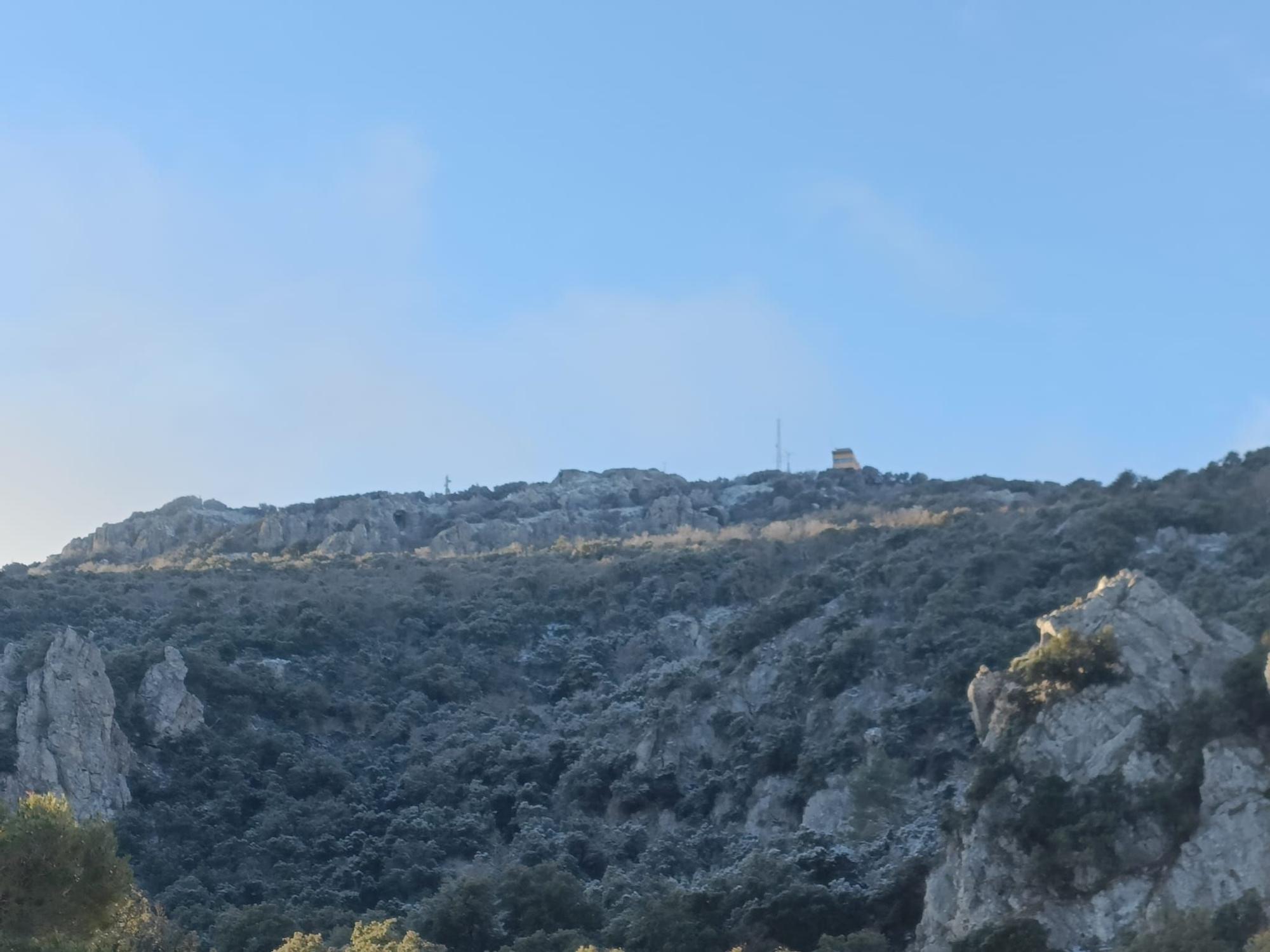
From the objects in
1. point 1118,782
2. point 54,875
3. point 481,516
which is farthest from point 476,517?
point 54,875

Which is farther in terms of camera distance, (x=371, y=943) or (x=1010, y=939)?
(x=1010, y=939)

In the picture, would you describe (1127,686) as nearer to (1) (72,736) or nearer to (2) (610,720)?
(2) (610,720)

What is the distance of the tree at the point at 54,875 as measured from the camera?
58.4ft

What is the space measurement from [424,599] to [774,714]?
1875 centimetres

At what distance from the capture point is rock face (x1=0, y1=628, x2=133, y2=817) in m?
38.9

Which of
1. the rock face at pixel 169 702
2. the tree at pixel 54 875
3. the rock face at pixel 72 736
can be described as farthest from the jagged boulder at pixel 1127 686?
the rock face at pixel 169 702

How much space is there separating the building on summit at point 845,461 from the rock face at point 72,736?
180 feet

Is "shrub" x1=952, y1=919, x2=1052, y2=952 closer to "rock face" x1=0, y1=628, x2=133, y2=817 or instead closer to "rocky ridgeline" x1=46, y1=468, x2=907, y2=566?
"rock face" x1=0, y1=628, x2=133, y2=817

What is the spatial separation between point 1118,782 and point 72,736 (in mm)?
25248

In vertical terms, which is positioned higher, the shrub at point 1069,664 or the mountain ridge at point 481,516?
the mountain ridge at point 481,516

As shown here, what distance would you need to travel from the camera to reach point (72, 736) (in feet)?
132

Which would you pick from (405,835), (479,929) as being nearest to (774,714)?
(405,835)

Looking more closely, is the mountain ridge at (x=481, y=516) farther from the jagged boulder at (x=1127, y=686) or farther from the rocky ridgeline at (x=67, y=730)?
the jagged boulder at (x=1127, y=686)

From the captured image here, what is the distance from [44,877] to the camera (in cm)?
1808
